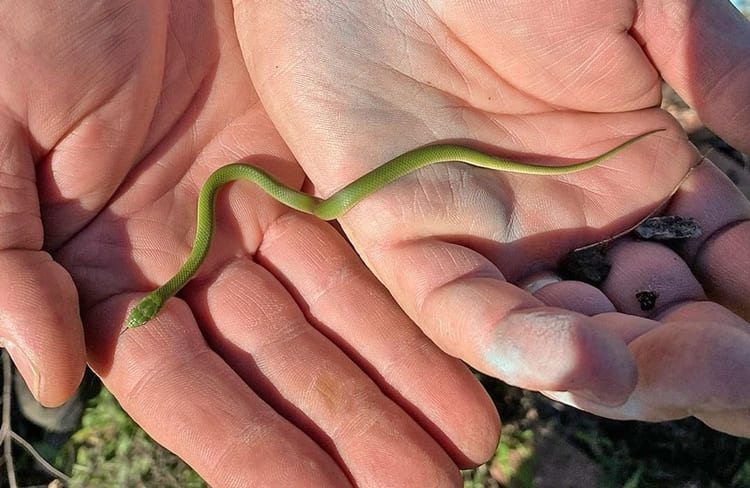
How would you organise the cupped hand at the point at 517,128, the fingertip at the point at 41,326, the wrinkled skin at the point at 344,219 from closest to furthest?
the fingertip at the point at 41,326 → the wrinkled skin at the point at 344,219 → the cupped hand at the point at 517,128

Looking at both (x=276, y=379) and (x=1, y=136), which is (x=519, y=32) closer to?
(x=276, y=379)

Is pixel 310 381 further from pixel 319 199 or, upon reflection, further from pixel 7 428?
pixel 7 428

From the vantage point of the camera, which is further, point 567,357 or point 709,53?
point 709,53

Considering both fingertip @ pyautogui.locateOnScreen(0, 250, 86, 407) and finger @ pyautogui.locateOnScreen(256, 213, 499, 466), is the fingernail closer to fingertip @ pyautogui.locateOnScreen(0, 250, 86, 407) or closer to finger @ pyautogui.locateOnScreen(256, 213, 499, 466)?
fingertip @ pyautogui.locateOnScreen(0, 250, 86, 407)

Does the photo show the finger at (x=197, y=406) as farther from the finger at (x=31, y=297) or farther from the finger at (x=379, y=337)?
the finger at (x=379, y=337)

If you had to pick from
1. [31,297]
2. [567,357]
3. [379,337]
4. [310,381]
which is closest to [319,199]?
[379,337]

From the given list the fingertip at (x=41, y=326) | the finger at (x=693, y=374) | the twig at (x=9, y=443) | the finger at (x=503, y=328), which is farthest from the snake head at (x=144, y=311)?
the finger at (x=693, y=374)
